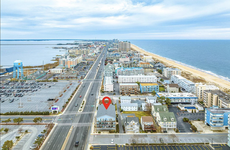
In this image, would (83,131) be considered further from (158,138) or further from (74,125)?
(158,138)

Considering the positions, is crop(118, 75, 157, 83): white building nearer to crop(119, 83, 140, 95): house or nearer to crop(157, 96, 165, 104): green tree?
crop(119, 83, 140, 95): house

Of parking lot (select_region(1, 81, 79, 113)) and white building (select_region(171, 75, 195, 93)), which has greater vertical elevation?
white building (select_region(171, 75, 195, 93))

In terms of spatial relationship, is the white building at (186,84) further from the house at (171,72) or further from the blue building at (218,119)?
the blue building at (218,119)

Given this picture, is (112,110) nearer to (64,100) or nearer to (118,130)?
(118,130)

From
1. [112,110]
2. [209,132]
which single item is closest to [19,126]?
[112,110]

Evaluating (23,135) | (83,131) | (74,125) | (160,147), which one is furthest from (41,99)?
(160,147)

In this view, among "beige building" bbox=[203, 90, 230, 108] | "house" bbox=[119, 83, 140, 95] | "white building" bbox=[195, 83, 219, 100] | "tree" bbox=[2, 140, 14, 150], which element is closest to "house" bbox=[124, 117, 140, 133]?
"tree" bbox=[2, 140, 14, 150]
